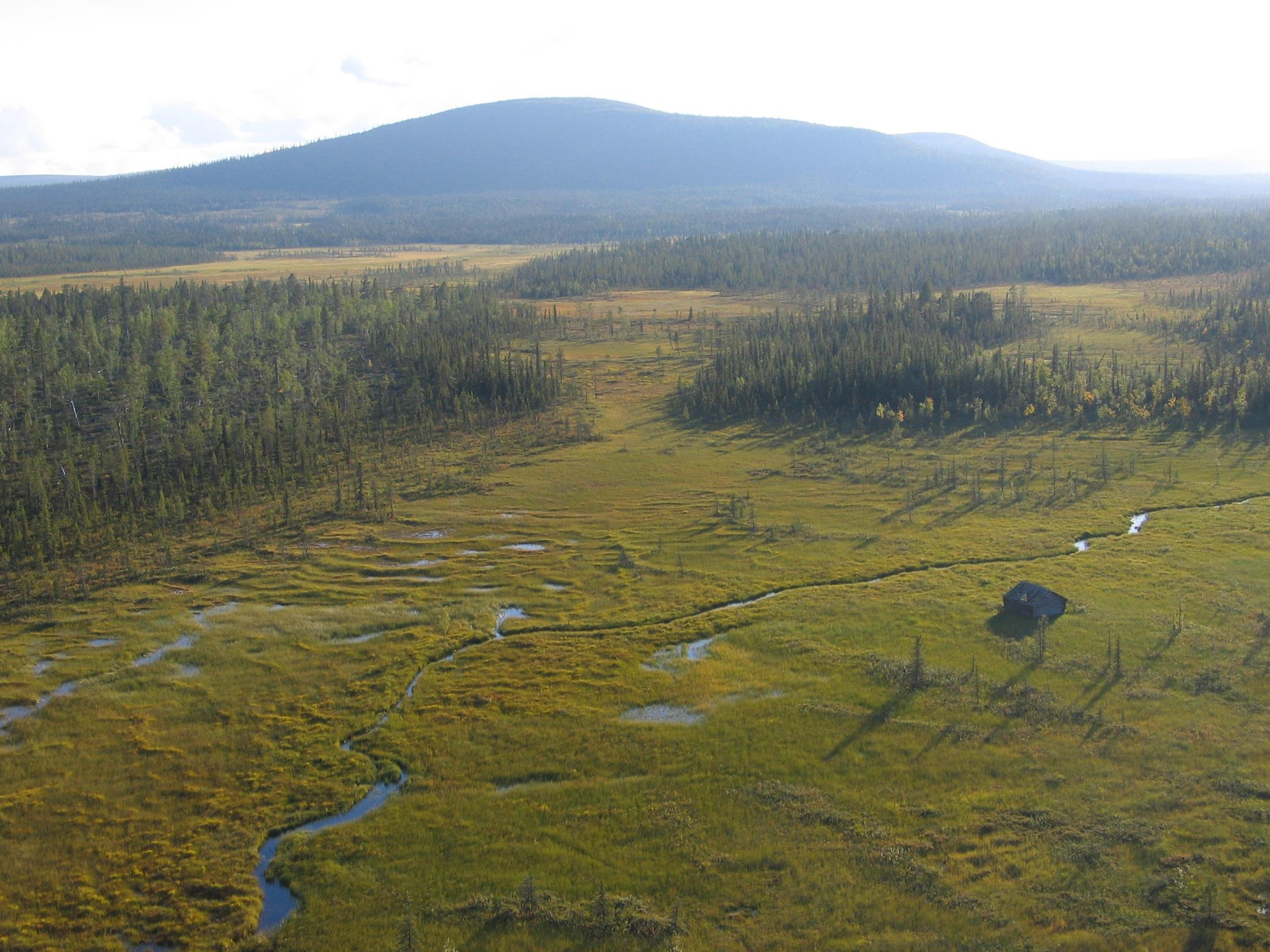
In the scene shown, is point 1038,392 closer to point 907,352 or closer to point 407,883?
point 907,352

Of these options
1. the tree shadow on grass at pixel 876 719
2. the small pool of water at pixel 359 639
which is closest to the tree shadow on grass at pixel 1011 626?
the tree shadow on grass at pixel 876 719

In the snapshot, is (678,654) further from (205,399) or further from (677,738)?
(205,399)

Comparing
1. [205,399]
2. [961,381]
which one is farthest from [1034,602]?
[205,399]

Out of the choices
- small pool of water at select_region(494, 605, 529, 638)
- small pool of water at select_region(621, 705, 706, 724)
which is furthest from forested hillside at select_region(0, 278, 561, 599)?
small pool of water at select_region(621, 705, 706, 724)

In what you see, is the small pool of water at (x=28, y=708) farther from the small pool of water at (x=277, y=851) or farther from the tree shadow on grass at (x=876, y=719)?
the tree shadow on grass at (x=876, y=719)

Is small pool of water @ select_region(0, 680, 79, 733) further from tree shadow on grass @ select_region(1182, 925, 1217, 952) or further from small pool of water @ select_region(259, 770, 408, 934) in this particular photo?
tree shadow on grass @ select_region(1182, 925, 1217, 952)

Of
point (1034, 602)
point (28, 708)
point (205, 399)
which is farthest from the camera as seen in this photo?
point (205, 399)

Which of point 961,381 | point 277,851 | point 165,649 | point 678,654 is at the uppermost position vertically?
point 961,381
